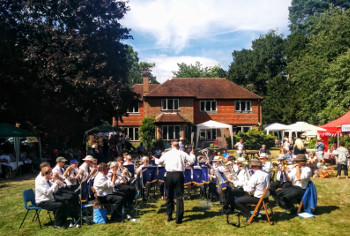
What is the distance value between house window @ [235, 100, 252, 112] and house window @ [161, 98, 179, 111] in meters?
7.21

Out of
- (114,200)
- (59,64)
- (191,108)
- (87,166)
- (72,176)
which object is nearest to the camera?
(114,200)

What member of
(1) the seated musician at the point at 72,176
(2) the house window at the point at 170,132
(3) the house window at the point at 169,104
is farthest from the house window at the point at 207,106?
(1) the seated musician at the point at 72,176

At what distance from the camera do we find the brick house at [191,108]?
3228 centimetres

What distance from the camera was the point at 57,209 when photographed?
7508 mm

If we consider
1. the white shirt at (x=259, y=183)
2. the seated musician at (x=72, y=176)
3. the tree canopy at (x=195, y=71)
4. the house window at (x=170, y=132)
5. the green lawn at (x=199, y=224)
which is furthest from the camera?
the tree canopy at (x=195, y=71)

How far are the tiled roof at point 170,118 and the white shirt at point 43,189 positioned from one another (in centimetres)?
2383

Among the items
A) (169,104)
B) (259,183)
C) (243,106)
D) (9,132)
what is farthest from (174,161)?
(243,106)

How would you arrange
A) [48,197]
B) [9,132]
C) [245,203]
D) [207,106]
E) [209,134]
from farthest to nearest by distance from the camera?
[207,106]
[209,134]
[9,132]
[245,203]
[48,197]

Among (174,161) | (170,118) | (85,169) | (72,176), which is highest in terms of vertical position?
(170,118)

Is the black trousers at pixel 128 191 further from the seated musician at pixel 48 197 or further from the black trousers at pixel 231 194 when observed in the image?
the black trousers at pixel 231 194

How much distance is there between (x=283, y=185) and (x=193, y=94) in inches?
1019

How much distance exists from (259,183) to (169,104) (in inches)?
1040

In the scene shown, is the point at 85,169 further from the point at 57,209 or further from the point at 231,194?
the point at 231,194

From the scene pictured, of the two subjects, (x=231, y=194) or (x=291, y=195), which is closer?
(x=291, y=195)
